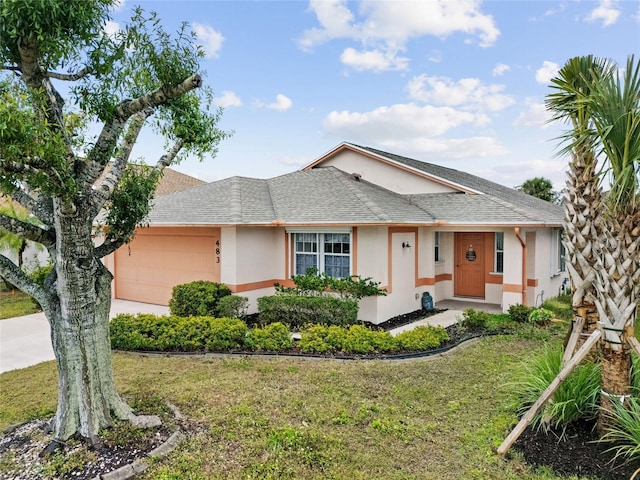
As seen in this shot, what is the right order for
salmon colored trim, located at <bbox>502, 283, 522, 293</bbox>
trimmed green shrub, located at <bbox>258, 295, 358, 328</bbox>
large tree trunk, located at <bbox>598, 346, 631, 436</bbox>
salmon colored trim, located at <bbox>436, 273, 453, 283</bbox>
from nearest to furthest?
large tree trunk, located at <bbox>598, 346, 631, 436</bbox>, trimmed green shrub, located at <bbox>258, 295, 358, 328</bbox>, salmon colored trim, located at <bbox>502, 283, 522, 293</bbox>, salmon colored trim, located at <bbox>436, 273, 453, 283</bbox>

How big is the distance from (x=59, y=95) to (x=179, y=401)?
426 centimetres

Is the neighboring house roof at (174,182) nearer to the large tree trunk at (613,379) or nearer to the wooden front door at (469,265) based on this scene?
the wooden front door at (469,265)

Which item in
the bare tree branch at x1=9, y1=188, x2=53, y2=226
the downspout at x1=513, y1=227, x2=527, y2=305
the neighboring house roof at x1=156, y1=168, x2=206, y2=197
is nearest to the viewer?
the bare tree branch at x1=9, y1=188, x2=53, y2=226

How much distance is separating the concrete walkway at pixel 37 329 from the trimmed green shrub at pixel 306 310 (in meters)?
1.29

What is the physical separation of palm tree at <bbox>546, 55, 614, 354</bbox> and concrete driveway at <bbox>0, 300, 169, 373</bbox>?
31.6ft

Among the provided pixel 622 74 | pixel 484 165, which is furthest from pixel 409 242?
pixel 484 165

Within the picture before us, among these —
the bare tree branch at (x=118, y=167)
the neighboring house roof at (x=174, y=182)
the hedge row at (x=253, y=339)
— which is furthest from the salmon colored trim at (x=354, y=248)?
the neighboring house roof at (x=174, y=182)

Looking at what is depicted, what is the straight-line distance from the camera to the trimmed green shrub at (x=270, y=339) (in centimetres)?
836

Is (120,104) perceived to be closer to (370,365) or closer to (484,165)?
(370,365)

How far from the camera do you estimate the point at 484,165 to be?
26.4 m

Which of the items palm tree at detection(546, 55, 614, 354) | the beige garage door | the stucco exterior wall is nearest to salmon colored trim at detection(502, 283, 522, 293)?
the stucco exterior wall

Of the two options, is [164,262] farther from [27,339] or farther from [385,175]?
[385,175]

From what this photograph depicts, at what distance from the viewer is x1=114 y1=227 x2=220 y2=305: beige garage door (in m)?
12.4

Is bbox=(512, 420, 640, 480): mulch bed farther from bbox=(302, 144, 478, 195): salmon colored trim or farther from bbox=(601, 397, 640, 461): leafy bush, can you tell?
bbox=(302, 144, 478, 195): salmon colored trim
